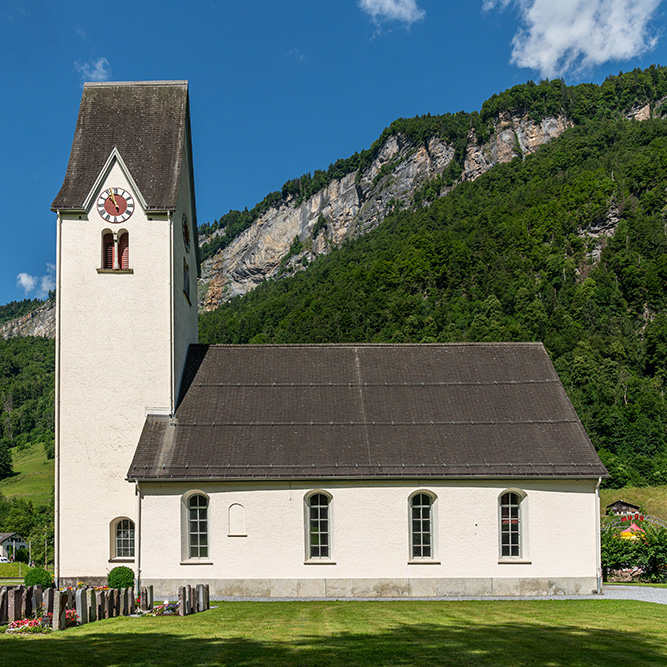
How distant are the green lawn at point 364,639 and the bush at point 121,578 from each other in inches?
200

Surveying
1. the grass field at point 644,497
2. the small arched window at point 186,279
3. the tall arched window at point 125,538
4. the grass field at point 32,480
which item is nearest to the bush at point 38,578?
the tall arched window at point 125,538

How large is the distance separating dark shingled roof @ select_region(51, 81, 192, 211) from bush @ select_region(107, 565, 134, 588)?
44.3ft

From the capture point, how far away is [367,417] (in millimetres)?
27781

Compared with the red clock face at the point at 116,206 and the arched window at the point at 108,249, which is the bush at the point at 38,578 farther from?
the red clock face at the point at 116,206

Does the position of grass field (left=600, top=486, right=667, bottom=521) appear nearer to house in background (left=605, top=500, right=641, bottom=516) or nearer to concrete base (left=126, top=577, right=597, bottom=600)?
house in background (left=605, top=500, right=641, bottom=516)

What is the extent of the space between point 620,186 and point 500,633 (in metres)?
158

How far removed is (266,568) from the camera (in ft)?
82.9

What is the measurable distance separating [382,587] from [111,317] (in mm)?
14358

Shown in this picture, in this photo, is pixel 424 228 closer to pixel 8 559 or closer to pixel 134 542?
pixel 8 559

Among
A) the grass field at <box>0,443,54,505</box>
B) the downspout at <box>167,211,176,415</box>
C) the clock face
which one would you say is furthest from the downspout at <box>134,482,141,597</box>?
the grass field at <box>0,443,54,505</box>

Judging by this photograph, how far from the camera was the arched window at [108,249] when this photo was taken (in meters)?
28.7

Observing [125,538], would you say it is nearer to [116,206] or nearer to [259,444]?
[259,444]

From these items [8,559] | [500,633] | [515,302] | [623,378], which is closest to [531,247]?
[515,302]

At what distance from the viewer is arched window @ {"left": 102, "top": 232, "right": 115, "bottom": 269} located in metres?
28.7
